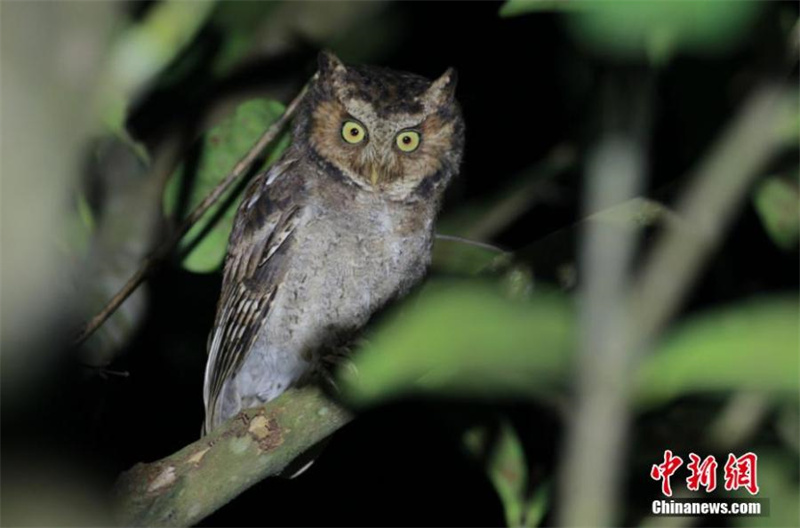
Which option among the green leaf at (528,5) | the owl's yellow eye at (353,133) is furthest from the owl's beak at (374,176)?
the green leaf at (528,5)

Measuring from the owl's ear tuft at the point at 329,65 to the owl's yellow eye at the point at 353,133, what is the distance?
17cm

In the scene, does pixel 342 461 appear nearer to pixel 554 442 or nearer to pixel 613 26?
pixel 554 442

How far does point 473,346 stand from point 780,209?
223 cm

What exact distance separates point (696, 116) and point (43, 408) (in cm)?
243

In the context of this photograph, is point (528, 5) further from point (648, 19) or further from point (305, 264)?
point (305, 264)

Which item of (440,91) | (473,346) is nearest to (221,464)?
(440,91)

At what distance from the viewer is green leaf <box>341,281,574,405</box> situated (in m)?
0.59

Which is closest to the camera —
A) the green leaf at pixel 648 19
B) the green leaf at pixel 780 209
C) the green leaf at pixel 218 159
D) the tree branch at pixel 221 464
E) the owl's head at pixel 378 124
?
the green leaf at pixel 648 19

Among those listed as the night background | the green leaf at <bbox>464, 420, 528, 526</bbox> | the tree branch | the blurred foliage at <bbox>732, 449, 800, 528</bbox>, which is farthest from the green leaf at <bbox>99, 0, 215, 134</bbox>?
the green leaf at <bbox>464, 420, 528, 526</bbox>

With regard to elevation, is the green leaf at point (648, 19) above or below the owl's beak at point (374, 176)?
below

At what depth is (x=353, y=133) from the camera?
3219 millimetres

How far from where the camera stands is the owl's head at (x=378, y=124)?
314 cm

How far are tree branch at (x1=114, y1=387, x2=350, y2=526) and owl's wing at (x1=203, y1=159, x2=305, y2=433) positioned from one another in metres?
0.77

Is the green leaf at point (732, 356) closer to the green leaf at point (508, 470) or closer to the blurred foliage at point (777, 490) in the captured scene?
the blurred foliage at point (777, 490)
